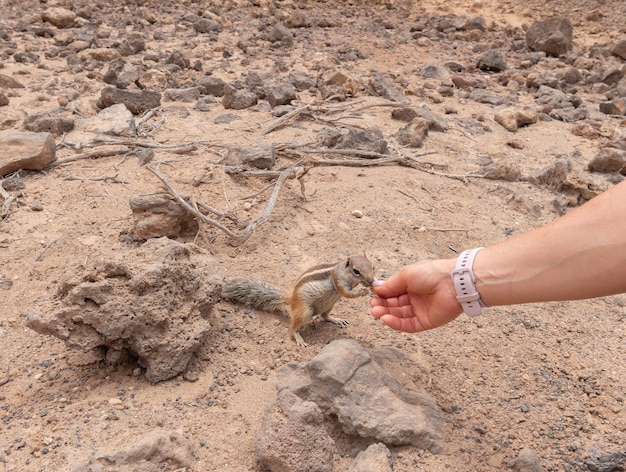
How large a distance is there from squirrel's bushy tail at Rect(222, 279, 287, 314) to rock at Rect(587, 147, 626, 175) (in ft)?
12.4

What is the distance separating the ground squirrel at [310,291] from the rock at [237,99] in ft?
10.9

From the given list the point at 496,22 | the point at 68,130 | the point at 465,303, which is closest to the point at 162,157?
the point at 68,130

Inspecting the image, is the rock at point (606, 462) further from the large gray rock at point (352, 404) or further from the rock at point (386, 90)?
the rock at point (386, 90)

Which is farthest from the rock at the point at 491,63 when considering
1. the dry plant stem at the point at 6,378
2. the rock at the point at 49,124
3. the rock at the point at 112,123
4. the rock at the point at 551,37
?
the dry plant stem at the point at 6,378

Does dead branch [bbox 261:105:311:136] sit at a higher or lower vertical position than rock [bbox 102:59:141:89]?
higher

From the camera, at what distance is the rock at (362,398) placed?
2.37 m

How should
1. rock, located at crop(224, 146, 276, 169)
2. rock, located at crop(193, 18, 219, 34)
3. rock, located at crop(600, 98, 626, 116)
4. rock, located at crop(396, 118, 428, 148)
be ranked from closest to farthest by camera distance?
rock, located at crop(224, 146, 276, 169)
rock, located at crop(396, 118, 428, 148)
rock, located at crop(600, 98, 626, 116)
rock, located at crop(193, 18, 219, 34)

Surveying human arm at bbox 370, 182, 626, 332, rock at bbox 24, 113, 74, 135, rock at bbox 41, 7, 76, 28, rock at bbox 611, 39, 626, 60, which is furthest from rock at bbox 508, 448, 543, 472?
rock at bbox 41, 7, 76, 28

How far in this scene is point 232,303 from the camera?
323 centimetres

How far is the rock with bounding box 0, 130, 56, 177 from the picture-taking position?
443 centimetres

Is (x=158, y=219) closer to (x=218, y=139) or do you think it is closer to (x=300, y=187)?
(x=300, y=187)

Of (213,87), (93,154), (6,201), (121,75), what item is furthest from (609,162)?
(121,75)

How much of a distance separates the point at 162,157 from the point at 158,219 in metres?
1.31

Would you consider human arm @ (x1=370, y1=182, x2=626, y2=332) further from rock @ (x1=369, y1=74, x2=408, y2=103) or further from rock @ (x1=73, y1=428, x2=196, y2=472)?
rock @ (x1=369, y1=74, x2=408, y2=103)
